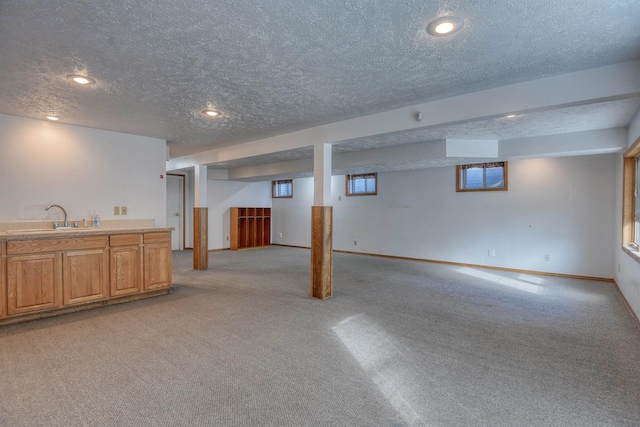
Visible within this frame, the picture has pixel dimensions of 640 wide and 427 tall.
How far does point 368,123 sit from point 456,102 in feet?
3.42

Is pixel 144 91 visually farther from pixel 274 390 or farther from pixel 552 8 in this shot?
pixel 552 8

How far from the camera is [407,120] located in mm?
3539

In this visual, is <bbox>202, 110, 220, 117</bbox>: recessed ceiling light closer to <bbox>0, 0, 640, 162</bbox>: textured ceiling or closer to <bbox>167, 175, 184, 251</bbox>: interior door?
<bbox>0, 0, 640, 162</bbox>: textured ceiling

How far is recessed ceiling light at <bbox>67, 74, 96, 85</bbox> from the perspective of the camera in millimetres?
2732

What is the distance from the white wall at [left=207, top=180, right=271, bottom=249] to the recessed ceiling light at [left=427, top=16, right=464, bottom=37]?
812 centimetres

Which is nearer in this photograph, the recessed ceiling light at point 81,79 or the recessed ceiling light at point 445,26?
the recessed ceiling light at point 445,26

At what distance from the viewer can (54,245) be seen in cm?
351

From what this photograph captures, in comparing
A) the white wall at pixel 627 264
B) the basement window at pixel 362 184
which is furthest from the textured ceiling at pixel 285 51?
the basement window at pixel 362 184

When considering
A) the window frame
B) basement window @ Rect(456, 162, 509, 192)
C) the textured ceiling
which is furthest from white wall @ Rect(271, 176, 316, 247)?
the window frame

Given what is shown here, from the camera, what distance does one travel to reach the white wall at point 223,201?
9172 mm

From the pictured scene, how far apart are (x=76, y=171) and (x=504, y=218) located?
733 centimetres

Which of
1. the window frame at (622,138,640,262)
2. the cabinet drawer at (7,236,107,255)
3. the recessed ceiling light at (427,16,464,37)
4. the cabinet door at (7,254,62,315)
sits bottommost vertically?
the cabinet door at (7,254,62,315)

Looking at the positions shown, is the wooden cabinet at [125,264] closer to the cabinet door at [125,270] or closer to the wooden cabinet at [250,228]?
the cabinet door at [125,270]

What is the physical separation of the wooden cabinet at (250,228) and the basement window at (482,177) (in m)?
5.86
